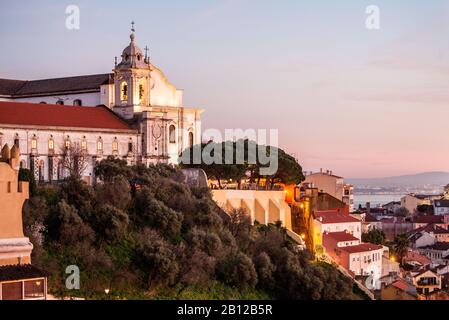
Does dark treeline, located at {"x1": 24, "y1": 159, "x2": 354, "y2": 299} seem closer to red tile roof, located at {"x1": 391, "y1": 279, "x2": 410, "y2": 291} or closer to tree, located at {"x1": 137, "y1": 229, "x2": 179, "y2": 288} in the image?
tree, located at {"x1": 137, "y1": 229, "x2": 179, "y2": 288}

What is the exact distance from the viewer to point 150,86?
47.7 m

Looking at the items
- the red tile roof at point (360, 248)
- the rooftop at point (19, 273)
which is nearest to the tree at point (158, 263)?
the rooftop at point (19, 273)

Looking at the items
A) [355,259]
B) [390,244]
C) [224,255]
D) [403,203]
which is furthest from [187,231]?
[403,203]

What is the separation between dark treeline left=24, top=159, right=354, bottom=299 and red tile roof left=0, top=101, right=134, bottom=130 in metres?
6.64

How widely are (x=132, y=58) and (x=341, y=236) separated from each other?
12464 mm

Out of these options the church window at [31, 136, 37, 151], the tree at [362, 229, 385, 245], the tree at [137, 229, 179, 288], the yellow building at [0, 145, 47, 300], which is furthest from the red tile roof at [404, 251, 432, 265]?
the yellow building at [0, 145, 47, 300]

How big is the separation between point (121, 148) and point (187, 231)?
39.8 feet

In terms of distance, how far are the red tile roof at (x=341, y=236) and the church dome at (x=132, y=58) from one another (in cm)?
1120

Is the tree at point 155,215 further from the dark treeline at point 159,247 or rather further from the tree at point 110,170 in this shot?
the tree at point 110,170

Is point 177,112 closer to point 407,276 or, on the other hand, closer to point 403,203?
point 407,276

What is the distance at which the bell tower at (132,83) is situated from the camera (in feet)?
152

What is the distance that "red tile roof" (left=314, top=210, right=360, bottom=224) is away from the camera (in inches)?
1923

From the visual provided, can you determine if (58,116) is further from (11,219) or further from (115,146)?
(11,219)
